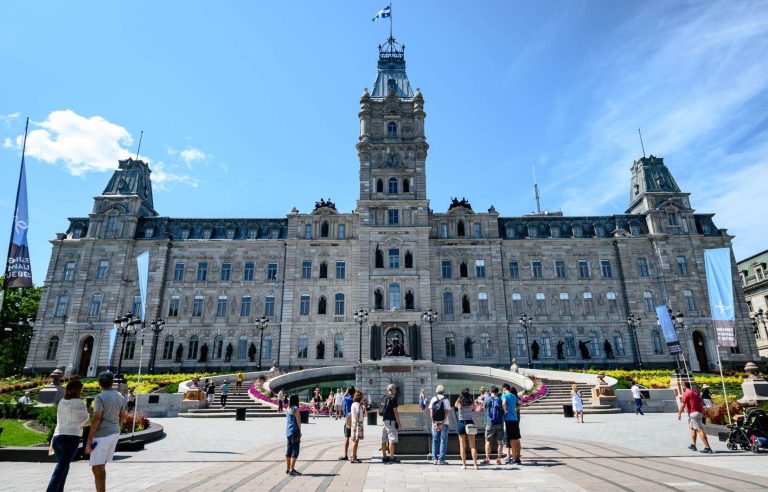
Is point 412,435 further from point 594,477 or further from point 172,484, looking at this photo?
point 172,484

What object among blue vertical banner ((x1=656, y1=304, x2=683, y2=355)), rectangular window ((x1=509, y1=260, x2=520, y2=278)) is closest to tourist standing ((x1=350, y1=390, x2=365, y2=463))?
blue vertical banner ((x1=656, y1=304, x2=683, y2=355))

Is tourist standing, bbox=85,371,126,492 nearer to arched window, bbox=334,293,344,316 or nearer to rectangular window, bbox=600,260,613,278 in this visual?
arched window, bbox=334,293,344,316

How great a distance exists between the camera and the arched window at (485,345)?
45.3 metres

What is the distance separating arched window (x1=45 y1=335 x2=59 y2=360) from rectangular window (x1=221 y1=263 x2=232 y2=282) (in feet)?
56.9

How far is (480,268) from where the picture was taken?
1905 inches

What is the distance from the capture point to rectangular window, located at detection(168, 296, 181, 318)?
153 feet

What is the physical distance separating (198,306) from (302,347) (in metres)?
12.4

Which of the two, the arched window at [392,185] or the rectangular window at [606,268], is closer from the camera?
the arched window at [392,185]

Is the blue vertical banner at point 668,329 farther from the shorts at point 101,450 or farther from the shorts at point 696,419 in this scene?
the shorts at point 101,450

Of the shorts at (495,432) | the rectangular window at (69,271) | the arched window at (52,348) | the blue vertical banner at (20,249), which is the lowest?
the shorts at (495,432)

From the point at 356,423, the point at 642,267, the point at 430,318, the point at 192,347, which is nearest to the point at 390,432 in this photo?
the point at 356,423

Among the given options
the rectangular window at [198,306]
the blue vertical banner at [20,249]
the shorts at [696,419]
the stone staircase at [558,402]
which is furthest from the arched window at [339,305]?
the shorts at [696,419]

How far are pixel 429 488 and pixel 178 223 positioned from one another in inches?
1964

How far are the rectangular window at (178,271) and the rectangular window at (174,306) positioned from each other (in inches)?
88.6
